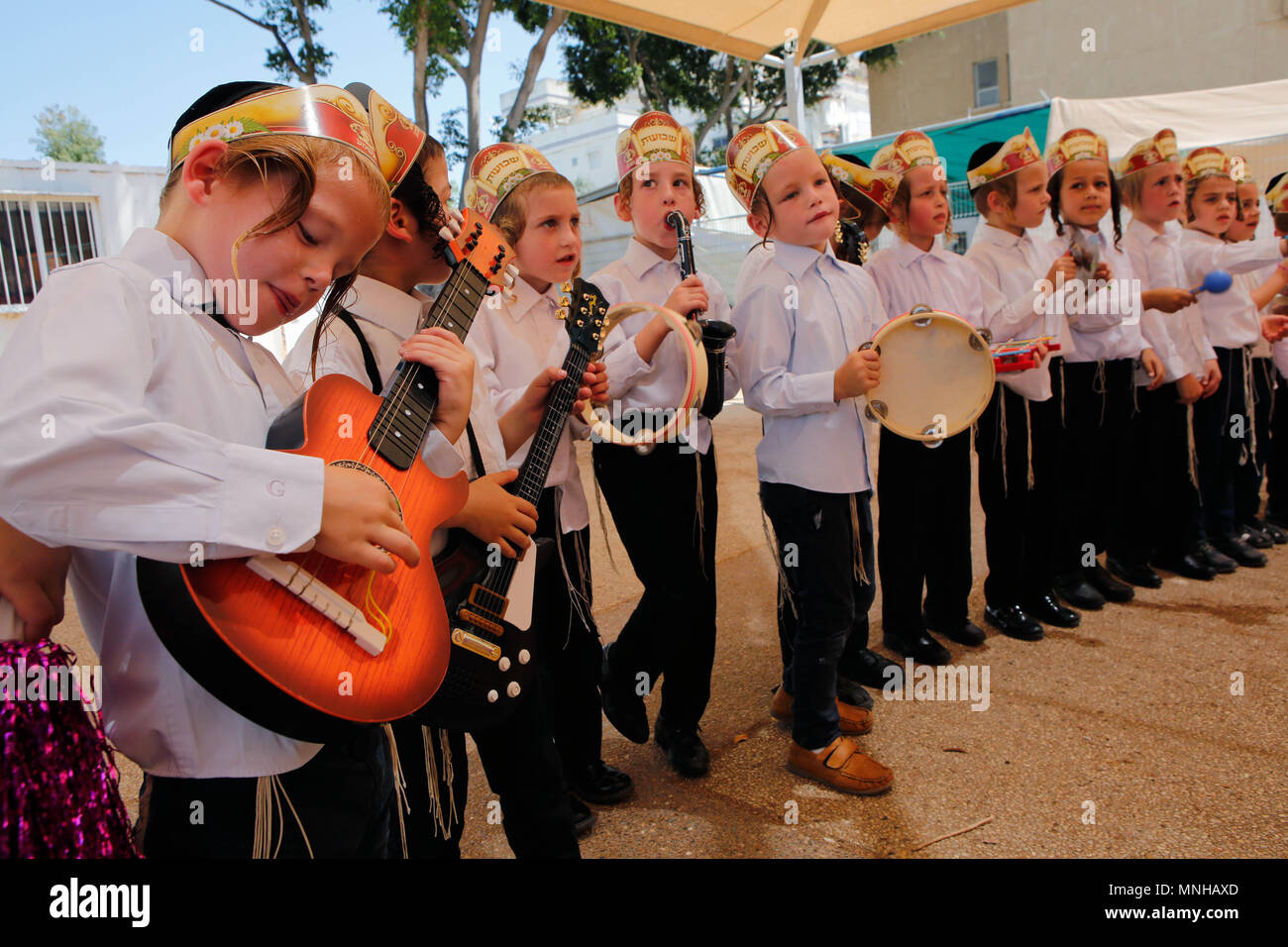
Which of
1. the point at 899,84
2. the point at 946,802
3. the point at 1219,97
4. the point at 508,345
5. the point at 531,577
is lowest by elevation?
the point at 946,802

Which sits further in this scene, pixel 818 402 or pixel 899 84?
pixel 899 84

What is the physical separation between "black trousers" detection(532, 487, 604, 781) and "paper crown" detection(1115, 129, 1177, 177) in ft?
12.5

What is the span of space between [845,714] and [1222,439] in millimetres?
3263

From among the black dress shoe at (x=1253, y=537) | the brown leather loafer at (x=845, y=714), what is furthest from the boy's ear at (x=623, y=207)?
the black dress shoe at (x=1253, y=537)

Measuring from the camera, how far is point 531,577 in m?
1.76

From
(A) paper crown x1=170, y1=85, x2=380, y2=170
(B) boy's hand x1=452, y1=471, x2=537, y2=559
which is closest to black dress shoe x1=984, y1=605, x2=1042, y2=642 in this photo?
(B) boy's hand x1=452, y1=471, x2=537, y2=559

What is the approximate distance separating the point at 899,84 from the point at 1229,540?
2016 centimetres


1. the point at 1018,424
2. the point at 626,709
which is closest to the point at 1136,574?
the point at 1018,424

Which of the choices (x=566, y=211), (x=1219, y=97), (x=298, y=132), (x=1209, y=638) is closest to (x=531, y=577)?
(x=298, y=132)

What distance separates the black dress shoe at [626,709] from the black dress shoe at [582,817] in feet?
1.14

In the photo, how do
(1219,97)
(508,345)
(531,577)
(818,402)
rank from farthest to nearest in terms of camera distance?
(1219,97) → (818,402) → (508,345) → (531,577)
